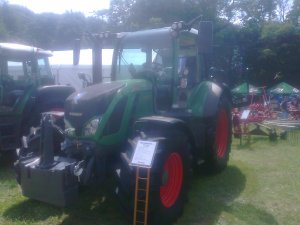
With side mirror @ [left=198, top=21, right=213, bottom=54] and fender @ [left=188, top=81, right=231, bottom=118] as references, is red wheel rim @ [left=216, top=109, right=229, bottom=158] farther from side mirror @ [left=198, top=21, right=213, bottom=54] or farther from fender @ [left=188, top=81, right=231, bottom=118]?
side mirror @ [left=198, top=21, right=213, bottom=54]

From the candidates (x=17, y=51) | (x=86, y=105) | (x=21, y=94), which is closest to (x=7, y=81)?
(x=21, y=94)

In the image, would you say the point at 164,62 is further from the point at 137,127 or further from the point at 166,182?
the point at 166,182

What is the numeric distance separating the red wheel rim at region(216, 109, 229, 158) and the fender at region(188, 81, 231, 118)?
715 millimetres

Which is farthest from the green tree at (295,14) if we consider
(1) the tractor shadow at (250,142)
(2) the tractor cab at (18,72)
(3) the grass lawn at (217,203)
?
(3) the grass lawn at (217,203)

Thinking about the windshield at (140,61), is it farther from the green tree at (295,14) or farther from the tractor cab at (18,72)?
the green tree at (295,14)

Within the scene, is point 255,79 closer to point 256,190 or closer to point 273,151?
point 273,151

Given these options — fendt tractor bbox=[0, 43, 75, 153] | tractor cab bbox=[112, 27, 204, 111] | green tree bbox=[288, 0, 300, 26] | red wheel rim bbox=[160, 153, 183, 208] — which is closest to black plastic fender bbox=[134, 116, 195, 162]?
red wheel rim bbox=[160, 153, 183, 208]

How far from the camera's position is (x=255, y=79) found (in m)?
23.3

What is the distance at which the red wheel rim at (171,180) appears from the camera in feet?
14.1

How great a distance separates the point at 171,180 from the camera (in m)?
4.46

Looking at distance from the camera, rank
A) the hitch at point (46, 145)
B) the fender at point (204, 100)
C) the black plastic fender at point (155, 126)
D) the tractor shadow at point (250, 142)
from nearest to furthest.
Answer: the hitch at point (46, 145) → the black plastic fender at point (155, 126) → the fender at point (204, 100) → the tractor shadow at point (250, 142)

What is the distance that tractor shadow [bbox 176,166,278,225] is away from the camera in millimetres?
4445

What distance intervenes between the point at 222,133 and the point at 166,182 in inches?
102

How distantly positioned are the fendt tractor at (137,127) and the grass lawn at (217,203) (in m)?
0.42
